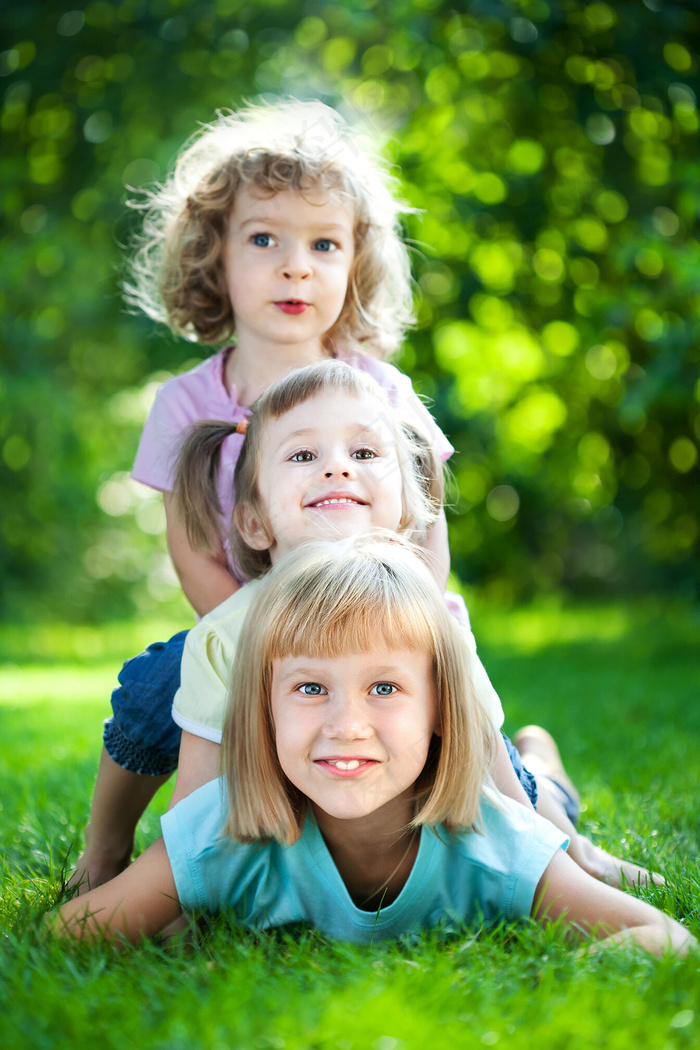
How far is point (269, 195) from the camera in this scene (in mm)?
2631

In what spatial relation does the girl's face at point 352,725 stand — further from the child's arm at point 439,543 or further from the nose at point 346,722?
the child's arm at point 439,543

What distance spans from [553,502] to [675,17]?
19.4 feet

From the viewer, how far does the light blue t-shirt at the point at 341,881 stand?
1923 millimetres

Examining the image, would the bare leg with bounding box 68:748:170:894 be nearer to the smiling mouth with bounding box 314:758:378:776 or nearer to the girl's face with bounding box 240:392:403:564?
the girl's face with bounding box 240:392:403:564

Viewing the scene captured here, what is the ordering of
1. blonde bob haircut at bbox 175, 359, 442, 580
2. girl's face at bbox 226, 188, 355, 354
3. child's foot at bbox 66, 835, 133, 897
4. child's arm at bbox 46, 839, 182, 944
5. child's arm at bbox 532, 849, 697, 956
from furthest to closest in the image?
girl's face at bbox 226, 188, 355, 354, child's foot at bbox 66, 835, 133, 897, blonde bob haircut at bbox 175, 359, 442, 580, child's arm at bbox 46, 839, 182, 944, child's arm at bbox 532, 849, 697, 956

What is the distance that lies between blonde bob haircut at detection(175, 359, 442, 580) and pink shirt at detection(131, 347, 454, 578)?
0.30 ft

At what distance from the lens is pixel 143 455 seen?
108 inches

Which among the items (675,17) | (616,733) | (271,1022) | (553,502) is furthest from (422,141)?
(271,1022)

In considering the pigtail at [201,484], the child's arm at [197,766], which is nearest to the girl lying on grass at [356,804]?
the child's arm at [197,766]

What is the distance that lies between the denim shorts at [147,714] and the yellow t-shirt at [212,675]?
28 cm

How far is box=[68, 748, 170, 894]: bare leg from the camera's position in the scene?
2498 millimetres

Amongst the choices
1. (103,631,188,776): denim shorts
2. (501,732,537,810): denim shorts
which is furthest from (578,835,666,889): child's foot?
(103,631,188,776): denim shorts

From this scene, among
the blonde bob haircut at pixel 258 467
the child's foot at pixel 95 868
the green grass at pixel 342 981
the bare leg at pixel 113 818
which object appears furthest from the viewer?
the bare leg at pixel 113 818

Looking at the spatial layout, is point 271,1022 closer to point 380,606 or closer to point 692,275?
point 380,606
